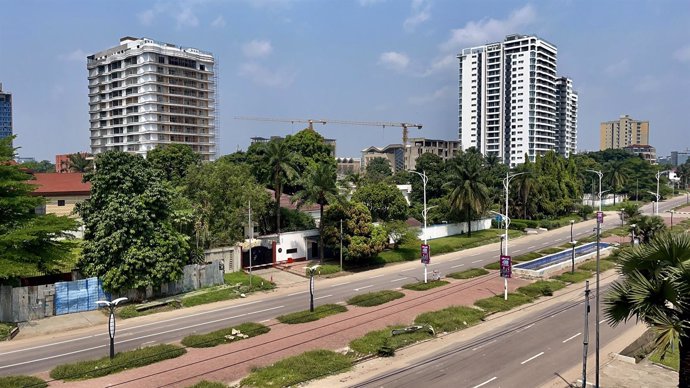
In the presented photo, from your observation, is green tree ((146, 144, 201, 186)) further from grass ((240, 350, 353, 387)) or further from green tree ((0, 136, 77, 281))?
grass ((240, 350, 353, 387))

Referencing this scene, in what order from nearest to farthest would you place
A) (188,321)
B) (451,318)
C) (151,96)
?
(451,318), (188,321), (151,96)

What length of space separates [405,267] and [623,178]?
9067 cm

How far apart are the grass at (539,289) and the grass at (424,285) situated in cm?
633

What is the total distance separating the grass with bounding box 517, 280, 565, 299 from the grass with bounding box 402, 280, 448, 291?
633 centimetres

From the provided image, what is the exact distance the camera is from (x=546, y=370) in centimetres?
2428

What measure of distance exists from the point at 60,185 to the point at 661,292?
2510 inches

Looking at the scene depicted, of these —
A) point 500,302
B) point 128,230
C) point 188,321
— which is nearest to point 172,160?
point 128,230

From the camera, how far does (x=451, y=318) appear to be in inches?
1255

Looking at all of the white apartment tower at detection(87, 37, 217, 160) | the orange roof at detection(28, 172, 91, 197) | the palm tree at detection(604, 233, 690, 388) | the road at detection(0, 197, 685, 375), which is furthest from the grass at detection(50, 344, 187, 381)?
the white apartment tower at detection(87, 37, 217, 160)

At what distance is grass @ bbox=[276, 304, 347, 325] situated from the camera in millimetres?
32022

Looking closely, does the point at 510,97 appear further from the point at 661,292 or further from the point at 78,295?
the point at 661,292

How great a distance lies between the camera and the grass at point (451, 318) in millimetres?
30469

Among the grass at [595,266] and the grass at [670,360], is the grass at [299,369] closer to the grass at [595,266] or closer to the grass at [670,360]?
the grass at [670,360]

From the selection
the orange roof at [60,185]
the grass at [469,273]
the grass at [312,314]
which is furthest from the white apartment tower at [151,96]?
the grass at [312,314]
